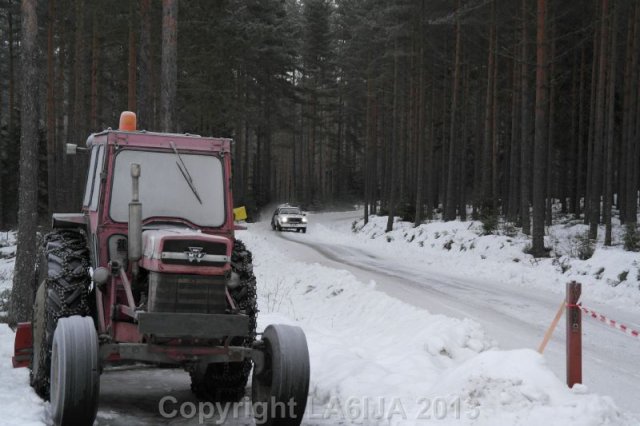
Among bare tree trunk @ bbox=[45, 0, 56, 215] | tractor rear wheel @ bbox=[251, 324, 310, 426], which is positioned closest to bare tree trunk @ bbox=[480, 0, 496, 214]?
bare tree trunk @ bbox=[45, 0, 56, 215]

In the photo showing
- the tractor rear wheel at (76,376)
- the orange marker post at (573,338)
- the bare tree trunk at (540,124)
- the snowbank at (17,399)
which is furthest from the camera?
the bare tree trunk at (540,124)

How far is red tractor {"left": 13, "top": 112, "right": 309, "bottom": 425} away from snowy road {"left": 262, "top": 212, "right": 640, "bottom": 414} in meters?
4.08

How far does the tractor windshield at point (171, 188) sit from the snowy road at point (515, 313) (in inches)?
193

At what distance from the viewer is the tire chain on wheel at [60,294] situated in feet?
20.5

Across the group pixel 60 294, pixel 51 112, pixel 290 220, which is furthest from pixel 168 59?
pixel 290 220

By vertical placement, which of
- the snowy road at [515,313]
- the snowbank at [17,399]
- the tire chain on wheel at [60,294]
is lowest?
the snowy road at [515,313]

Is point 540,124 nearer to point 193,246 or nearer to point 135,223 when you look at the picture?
point 193,246

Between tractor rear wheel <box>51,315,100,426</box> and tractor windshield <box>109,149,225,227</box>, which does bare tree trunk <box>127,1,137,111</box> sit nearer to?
tractor windshield <box>109,149,225,227</box>

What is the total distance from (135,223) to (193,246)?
60cm

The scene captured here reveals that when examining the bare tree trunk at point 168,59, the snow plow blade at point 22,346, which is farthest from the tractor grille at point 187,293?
the bare tree trunk at point 168,59

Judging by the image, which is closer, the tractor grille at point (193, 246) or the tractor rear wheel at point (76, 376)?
the tractor rear wheel at point (76, 376)

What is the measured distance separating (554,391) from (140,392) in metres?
4.59

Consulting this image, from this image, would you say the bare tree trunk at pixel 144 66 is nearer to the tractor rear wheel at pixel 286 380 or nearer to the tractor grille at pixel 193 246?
the tractor grille at pixel 193 246

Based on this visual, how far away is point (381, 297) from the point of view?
13.1m
